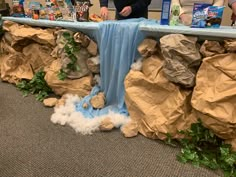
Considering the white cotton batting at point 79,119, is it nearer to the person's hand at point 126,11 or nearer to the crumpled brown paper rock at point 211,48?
the crumpled brown paper rock at point 211,48

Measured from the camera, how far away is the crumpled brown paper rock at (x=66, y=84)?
1.85m

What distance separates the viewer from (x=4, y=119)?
1.67m

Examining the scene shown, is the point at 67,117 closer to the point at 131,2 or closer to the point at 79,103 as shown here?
the point at 79,103

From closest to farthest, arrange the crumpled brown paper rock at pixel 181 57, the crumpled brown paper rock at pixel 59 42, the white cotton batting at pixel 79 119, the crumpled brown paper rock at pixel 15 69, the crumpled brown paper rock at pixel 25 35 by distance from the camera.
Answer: the crumpled brown paper rock at pixel 181 57
the white cotton batting at pixel 79 119
the crumpled brown paper rock at pixel 59 42
the crumpled brown paper rock at pixel 25 35
the crumpled brown paper rock at pixel 15 69

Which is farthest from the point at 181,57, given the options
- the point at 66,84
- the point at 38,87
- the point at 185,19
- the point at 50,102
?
the point at 38,87

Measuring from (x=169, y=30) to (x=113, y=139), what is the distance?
0.77m

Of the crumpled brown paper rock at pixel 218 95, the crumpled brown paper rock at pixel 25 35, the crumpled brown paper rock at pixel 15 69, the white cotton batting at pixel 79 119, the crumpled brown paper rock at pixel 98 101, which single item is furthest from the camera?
the crumpled brown paper rock at pixel 15 69

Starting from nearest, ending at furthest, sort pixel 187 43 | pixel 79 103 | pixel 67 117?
pixel 187 43
pixel 67 117
pixel 79 103

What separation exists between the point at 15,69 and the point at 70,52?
92cm

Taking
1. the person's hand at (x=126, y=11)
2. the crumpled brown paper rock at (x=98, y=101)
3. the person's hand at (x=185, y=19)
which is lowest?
the crumpled brown paper rock at (x=98, y=101)

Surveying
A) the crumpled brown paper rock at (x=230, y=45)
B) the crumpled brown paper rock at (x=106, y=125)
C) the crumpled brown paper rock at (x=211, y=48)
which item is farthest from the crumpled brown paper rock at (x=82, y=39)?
the crumpled brown paper rock at (x=230, y=45)

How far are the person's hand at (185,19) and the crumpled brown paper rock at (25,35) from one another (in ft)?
3.71

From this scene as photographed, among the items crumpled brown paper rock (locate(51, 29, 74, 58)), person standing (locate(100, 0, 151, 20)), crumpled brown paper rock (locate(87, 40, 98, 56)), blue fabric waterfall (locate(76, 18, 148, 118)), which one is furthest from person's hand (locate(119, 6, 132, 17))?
crumpled brown paper rock (locate(51, 29, 74, 58))

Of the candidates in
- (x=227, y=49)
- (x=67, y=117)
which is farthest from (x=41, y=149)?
(x=227, y=49)
